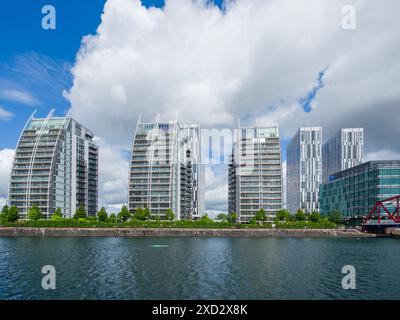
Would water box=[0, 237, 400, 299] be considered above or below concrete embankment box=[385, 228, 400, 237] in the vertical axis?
above

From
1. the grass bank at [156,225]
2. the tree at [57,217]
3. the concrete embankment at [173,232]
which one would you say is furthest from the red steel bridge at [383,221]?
the tree at [57,217]

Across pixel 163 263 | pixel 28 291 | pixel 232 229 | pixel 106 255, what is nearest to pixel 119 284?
pixel 28 291

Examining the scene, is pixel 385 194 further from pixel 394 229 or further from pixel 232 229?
pixel 232 229

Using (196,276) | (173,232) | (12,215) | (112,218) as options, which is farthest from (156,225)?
(196,276)

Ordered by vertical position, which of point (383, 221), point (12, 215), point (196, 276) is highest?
point (196, 276)

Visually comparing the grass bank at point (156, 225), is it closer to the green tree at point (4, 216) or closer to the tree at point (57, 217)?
the green tree at point (4, 216)

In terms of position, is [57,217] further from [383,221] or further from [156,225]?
[383,221]

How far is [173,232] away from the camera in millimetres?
155625

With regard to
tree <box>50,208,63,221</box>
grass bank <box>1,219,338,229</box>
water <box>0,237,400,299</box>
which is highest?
water <box>0,237,400,299</box>

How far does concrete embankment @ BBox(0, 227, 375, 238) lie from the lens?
153000mm

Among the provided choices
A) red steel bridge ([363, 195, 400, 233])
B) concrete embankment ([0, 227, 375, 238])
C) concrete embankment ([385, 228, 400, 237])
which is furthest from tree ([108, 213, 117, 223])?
concrete embankment ([385, 228, 400, 237])

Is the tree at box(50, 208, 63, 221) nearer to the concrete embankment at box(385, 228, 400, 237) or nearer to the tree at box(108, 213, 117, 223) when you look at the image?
the tree at box(108, 213, 117, 223)
